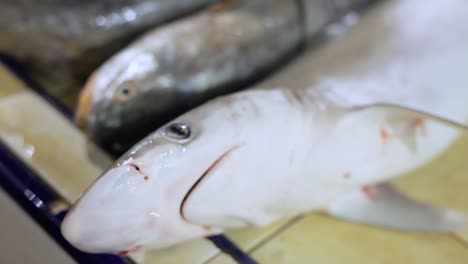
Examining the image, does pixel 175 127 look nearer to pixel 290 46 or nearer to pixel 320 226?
pixel 320 226

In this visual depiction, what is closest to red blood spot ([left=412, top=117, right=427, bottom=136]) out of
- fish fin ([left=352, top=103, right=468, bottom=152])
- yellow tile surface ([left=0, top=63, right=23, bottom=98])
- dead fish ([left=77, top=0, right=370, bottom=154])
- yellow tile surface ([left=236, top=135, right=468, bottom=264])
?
fish fin ([left=352, top=103, right=468, bottom=152])

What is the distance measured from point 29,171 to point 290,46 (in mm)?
565

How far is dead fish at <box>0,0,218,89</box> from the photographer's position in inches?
42.9

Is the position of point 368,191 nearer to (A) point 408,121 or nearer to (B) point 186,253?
(A) point 408,121

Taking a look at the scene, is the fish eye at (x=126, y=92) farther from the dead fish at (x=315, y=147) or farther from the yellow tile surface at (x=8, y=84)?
the yellow tile surface at (x=8, y=84)

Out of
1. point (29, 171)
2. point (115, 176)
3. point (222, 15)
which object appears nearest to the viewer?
point (115, 176)

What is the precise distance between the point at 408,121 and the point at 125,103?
476 millimetres

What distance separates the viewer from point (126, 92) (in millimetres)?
875

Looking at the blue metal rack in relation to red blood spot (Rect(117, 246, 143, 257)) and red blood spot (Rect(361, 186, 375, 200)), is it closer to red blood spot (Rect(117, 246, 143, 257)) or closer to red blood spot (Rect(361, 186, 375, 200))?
red blood spot (Rect(117, 246, 143, 257))

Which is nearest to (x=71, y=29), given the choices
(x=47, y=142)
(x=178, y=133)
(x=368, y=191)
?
(x=47, y=142)

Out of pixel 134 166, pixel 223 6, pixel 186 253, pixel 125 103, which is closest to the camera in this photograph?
pixel 134 166

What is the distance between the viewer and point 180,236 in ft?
2.36

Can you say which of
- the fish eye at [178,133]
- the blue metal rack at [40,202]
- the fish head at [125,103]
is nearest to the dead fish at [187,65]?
the fish head at [125,103]

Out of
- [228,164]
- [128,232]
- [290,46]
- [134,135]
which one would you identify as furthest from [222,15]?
[128,232]
